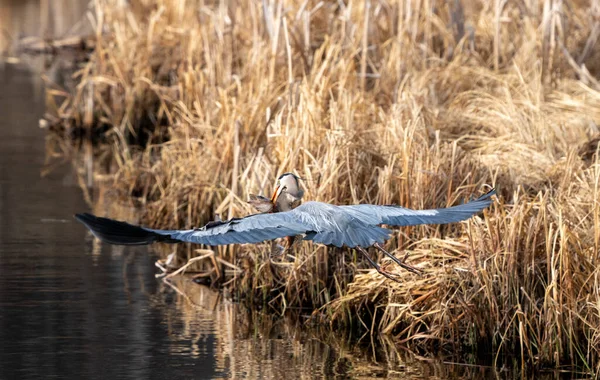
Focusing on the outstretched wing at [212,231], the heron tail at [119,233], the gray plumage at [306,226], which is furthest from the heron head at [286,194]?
the heron tail at [119,233]

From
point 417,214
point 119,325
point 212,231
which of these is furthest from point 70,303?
point 417,214

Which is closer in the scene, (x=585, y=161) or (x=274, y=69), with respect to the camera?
(x=585, y=161)

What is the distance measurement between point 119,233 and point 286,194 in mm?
1314

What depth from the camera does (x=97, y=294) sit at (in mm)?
7234

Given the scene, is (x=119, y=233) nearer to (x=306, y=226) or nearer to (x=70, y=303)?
(x=306, y=226)

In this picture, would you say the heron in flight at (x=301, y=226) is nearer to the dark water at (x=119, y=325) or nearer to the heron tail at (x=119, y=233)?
the heron tail at (x=119, y=233)

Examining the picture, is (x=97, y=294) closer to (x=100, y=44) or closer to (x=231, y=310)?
(x=231, y=310)

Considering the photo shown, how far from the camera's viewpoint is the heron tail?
4.51 meters

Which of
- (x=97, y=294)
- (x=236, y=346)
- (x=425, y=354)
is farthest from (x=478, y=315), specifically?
(x=97, y=294)

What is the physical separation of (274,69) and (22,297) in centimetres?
275

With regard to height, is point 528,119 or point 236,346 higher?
point 528,119

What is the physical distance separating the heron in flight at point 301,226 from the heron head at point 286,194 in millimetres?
62

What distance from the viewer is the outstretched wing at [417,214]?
5195 mm

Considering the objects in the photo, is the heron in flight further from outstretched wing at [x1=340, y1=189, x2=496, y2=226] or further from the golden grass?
the golden grass
